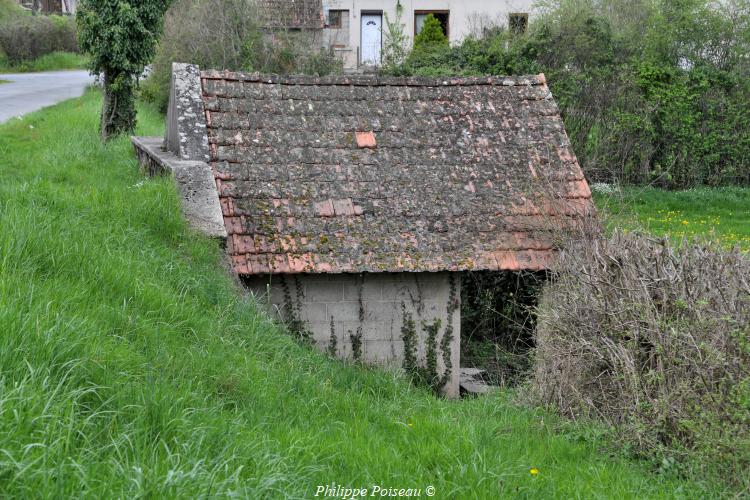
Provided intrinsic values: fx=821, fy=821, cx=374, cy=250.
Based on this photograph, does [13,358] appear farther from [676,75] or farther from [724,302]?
[676,75]

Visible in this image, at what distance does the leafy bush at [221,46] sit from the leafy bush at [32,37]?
59.5 feet

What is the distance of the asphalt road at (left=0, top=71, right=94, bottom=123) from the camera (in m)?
20.1

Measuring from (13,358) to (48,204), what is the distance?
3556mm

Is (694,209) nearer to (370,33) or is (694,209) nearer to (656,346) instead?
(656,346)

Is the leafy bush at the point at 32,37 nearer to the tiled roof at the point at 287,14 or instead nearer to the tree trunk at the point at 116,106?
the tiled roof at the point at 287,14

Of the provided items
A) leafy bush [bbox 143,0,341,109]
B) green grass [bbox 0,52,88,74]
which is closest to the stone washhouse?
leafy bush [bbox 143,0,341,109]

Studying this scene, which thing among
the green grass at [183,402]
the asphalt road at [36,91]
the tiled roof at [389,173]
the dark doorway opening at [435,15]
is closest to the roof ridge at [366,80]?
the tiled roof at [389,173]

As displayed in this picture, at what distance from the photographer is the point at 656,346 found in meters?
6.07

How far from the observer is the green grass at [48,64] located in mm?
37794

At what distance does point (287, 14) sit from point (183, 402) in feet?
70.4

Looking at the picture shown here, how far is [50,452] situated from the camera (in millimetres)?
3119

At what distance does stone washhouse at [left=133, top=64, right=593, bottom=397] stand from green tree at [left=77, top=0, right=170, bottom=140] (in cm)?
417

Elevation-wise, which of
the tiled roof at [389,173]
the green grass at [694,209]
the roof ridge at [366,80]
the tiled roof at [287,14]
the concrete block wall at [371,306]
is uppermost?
the tiled roof at [287,14]

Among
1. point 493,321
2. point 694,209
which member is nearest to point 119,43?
point 493,321
